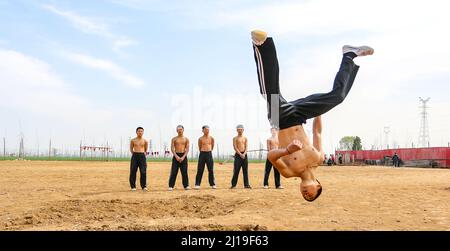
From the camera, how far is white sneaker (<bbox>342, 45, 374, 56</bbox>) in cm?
510

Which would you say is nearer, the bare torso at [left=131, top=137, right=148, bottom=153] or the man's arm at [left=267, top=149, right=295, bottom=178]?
the man's arm at [left=267, top=149, right=295, bottom=178]

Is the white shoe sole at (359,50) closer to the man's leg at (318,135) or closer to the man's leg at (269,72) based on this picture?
the man's leg at (318,135)

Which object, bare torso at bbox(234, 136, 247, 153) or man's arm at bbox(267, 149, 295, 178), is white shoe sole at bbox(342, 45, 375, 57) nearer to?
man's arm at bbox(267, 149, 295, 178)

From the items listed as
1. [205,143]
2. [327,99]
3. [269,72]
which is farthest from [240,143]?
[269,72]

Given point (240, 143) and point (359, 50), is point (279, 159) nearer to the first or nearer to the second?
point (359, 50)

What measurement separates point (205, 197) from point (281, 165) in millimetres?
8624

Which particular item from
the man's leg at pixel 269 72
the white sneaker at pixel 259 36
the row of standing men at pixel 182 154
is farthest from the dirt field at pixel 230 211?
the white sneaker at pixel 259 36

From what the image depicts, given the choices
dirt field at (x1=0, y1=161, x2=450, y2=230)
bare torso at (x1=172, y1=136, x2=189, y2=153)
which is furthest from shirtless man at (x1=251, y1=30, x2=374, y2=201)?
bare torso at (x1=172, y1=136, x2=189, y2=153)

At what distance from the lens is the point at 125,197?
44.9ft

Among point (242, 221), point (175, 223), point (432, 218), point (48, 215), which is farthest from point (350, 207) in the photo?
point (48, 215)

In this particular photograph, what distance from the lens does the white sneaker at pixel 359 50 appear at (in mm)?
5102

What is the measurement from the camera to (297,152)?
4.84 meters
